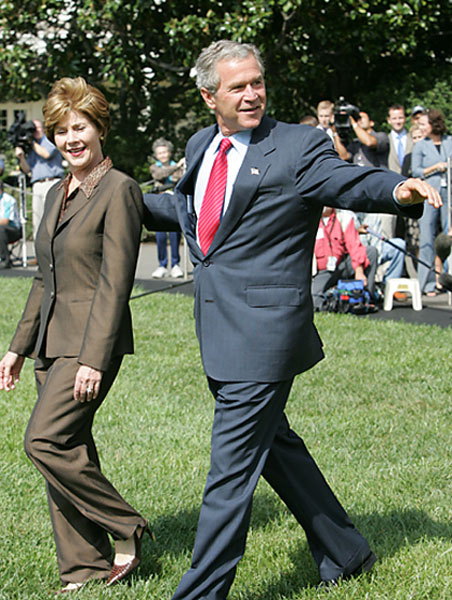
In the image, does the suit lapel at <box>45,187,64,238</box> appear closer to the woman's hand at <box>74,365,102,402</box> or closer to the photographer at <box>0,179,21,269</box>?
the woman's hand at <box>74,365,102,402</box>

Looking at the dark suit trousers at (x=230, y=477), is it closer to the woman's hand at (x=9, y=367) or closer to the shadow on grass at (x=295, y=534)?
the shadow on grass at (x=295, y=534)

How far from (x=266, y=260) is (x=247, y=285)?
4.6 inches

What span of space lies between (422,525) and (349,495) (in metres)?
0.50

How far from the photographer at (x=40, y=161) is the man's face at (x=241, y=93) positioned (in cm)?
1235

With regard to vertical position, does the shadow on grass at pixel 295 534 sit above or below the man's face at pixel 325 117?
below

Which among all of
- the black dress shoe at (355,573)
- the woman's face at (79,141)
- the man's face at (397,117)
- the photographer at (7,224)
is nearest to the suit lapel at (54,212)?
the woman's face at (79,141)

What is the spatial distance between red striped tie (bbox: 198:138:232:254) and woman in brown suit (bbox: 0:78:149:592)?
41 centimetres

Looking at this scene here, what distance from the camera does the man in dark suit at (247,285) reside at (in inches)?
133

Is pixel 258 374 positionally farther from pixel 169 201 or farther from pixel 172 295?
pixel 172 295

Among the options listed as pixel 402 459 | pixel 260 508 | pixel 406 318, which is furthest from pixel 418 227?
pixel 260 508

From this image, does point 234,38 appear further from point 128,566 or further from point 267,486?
point 128,566

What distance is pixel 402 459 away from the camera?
546 cm

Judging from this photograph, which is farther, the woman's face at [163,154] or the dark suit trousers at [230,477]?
the woman's face at [163,154]

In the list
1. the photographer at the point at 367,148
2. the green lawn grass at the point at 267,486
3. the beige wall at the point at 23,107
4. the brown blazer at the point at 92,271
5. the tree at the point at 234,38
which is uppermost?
the tree at the point at 234,38
